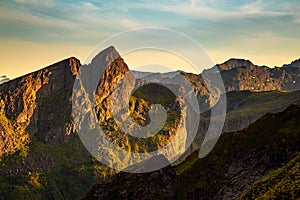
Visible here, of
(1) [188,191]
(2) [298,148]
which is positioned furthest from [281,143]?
(1) [188,191]

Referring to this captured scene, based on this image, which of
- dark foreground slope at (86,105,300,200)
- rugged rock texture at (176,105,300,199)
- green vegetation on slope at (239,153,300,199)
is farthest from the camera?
dark foreground slope at (86,105,300,200)

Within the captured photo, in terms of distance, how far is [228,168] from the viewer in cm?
11650

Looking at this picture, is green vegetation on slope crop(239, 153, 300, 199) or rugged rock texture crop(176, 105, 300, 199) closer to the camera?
green vegetation on slope crop(239, 153, 300, 199)

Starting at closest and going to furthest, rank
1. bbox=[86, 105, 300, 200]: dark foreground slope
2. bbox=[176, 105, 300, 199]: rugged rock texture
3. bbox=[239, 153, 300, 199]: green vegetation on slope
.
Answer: bbox=[239, 153, 300, 199]: green vegetation on slope, bbox=[176, 105, 300, 199]: rugged rock texture, bbox=[86, 105, 300, 200]: dark foreground slope

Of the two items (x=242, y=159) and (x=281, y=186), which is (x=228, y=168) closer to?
(x=242, y=159)

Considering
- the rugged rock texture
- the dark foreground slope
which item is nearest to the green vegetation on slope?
the dark foreground slope

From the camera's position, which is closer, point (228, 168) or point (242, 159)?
point (242, 159)

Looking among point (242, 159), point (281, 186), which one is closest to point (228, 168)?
point (242, 159)

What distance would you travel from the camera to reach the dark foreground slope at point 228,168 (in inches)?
4318

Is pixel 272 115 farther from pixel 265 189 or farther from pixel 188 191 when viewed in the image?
pixel 265 189

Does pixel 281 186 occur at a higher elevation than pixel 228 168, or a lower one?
higher

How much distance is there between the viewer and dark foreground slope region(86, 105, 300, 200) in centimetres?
10969

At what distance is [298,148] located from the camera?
108 m

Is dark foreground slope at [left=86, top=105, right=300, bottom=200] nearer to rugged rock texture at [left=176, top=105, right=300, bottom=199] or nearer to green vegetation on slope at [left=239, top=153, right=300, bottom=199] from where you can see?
rugged rock texture at [left=176, top=105, right=300, bottom=199]
